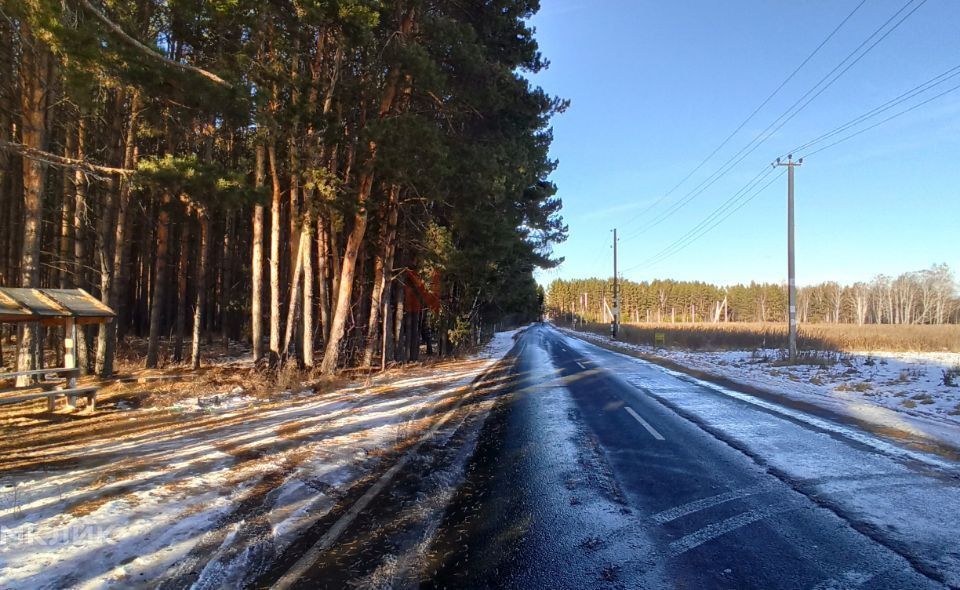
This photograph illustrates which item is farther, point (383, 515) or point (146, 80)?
point (146, 80)

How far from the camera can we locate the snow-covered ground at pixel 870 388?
9258mm

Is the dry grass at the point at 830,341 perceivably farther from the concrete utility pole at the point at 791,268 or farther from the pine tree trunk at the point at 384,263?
the pine tree trunk at the point at 384,263

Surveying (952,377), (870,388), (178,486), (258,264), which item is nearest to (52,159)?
(258,264)

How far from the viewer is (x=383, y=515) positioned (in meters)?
4.86

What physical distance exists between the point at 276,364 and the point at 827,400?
13.6 meters

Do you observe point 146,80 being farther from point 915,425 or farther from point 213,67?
point 915,425

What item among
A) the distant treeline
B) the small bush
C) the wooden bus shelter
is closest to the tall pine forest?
the wooden bus shelter

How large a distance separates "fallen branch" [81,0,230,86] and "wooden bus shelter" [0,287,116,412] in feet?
14.9

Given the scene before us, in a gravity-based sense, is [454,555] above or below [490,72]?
below

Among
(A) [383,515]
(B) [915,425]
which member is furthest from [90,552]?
(B) [915,425]

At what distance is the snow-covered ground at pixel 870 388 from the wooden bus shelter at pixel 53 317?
13740 mm

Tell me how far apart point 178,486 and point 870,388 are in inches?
608

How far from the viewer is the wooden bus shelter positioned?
27.5 ft

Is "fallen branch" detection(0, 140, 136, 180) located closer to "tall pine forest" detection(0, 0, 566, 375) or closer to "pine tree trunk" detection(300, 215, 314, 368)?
"tall pine forest" detection(0, 0, 566, 375)
